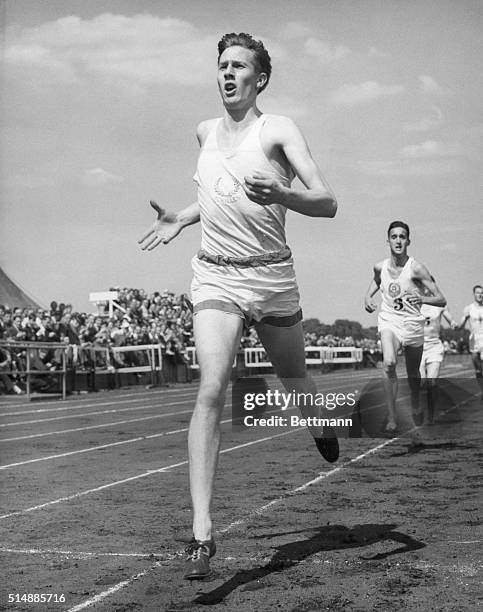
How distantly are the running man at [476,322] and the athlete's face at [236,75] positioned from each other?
10.8 metres

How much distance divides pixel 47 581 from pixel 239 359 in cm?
2375

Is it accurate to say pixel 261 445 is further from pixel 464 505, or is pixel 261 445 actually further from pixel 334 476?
pixel 464 505

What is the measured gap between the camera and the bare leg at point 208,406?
12.2ft

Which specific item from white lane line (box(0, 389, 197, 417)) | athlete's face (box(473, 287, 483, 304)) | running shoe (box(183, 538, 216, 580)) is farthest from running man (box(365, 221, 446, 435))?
white lane line (box(0, 389, 197, 417))

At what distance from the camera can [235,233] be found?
395 cm

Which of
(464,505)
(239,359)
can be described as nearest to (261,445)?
(464,505)

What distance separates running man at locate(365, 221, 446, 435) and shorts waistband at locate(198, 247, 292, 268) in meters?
4.81

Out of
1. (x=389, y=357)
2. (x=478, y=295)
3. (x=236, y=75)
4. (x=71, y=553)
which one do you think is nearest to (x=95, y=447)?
(x=389, y=357)

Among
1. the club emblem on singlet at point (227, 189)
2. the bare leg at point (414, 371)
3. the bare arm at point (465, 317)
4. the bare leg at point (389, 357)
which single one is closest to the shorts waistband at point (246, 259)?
the club emblem on singlet at point (227, 189)

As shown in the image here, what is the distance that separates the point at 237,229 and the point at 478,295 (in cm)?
1151

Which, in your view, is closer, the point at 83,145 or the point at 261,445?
the point at 83,145

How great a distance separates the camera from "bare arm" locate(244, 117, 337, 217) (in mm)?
3408

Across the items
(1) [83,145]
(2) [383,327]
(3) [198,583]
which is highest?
(1) [83,145]

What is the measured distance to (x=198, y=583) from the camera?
148 inches
